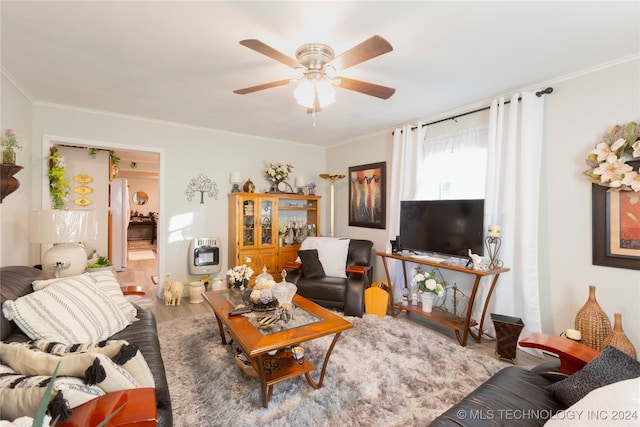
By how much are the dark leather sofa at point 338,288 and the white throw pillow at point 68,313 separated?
6.63 feet

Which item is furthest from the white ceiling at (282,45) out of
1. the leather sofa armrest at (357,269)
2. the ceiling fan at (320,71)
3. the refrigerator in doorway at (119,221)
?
the refrigerator in doorway at (119,221)

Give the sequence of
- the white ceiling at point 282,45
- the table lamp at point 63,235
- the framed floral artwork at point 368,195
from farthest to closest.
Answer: the framed floral artwork at point 368,195 < the table lamp at point 63,235 < the white ceiling at point 282,45

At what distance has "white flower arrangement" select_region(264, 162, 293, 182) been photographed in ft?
15.8

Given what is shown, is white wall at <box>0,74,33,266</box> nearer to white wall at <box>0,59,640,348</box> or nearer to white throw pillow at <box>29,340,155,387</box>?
white wall at <box>0,59,640,348</box>

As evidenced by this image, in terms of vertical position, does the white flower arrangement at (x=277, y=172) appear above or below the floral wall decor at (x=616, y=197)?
above

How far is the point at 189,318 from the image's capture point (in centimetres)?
340

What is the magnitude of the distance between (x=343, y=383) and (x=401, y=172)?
106 inches

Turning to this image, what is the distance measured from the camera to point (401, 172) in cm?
390

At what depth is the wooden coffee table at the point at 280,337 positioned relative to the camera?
5.93 ft

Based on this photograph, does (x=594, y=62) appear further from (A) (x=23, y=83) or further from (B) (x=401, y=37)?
(A) (x=23, y=83)

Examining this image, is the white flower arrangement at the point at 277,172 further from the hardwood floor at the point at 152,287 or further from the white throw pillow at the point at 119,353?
the white throw pillow at the point at 119,353

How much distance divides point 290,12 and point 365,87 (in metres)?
0.68

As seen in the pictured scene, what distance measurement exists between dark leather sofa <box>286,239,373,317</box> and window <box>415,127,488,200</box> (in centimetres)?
127

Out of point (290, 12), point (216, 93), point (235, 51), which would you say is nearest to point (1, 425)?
point (290, 12)
